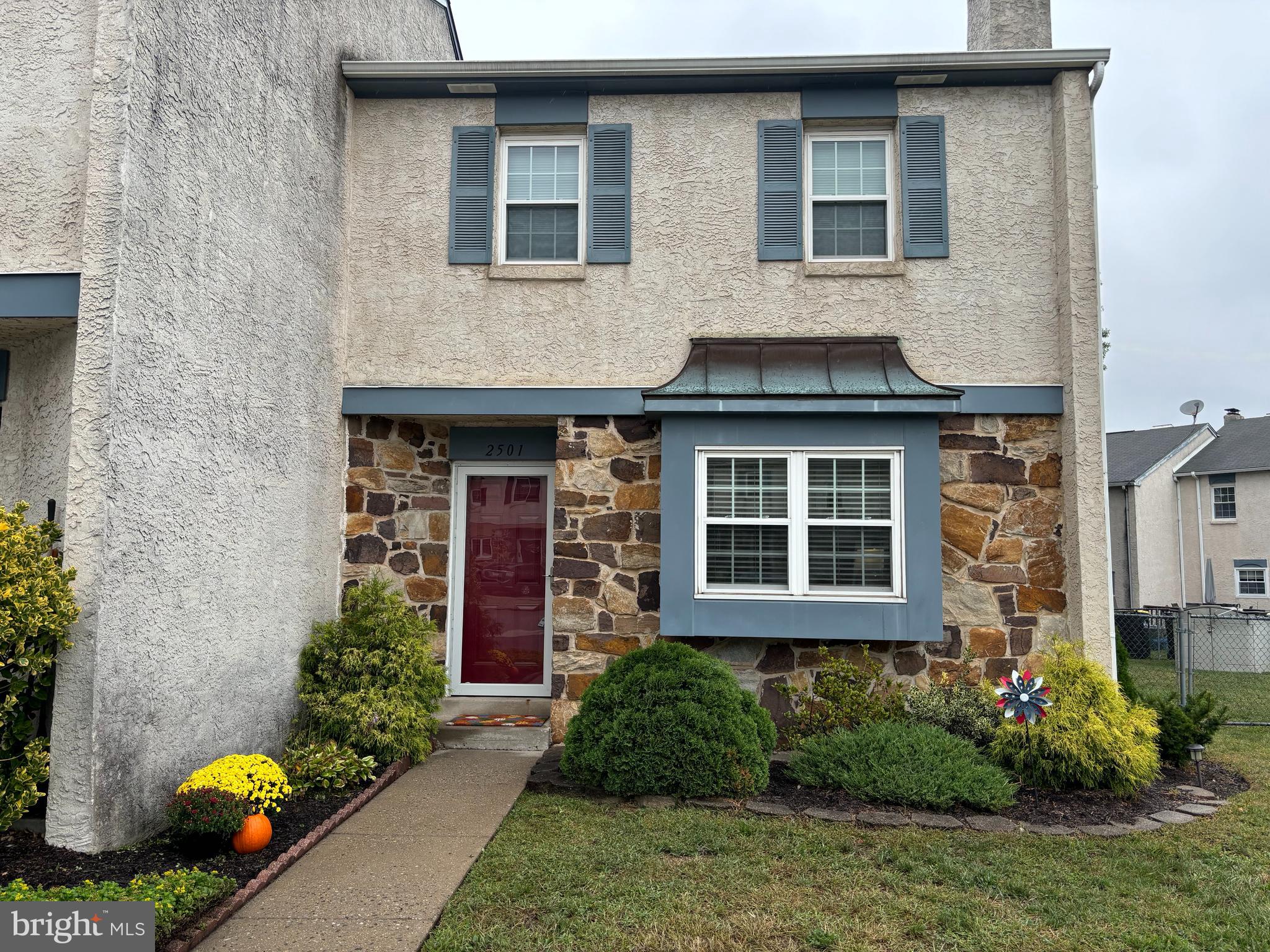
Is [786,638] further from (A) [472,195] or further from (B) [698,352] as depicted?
(A) [472,195]

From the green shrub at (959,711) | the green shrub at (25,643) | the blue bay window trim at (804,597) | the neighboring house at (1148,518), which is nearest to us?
the green shrub at (25,643)

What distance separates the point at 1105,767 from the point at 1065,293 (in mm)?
3914

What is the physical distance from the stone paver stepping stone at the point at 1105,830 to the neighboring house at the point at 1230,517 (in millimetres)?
22496

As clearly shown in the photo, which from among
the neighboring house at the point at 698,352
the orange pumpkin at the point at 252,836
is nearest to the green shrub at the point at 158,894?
the orange pumpkin at the point at 252,836

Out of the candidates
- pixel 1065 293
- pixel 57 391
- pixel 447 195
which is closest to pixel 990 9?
pixel 1065 293

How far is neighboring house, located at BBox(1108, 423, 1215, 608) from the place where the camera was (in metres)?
23.4

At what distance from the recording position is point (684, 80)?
7441mm

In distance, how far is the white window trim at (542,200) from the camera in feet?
24.9

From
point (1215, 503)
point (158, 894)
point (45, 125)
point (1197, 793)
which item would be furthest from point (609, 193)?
point (1215, 503)

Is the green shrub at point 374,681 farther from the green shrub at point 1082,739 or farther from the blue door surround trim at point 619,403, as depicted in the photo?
the green shrub at point 1082,739

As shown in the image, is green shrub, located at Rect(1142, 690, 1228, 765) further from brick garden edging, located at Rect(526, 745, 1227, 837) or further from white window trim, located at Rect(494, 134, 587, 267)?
white window trim, located at Rect(494, 134, 587, 267)

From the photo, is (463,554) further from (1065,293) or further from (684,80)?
(1065,293)

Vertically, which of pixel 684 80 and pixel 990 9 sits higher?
pixel 990 9

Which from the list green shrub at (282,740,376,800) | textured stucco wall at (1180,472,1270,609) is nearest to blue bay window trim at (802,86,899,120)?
green shrub at (282,740,376,800)
